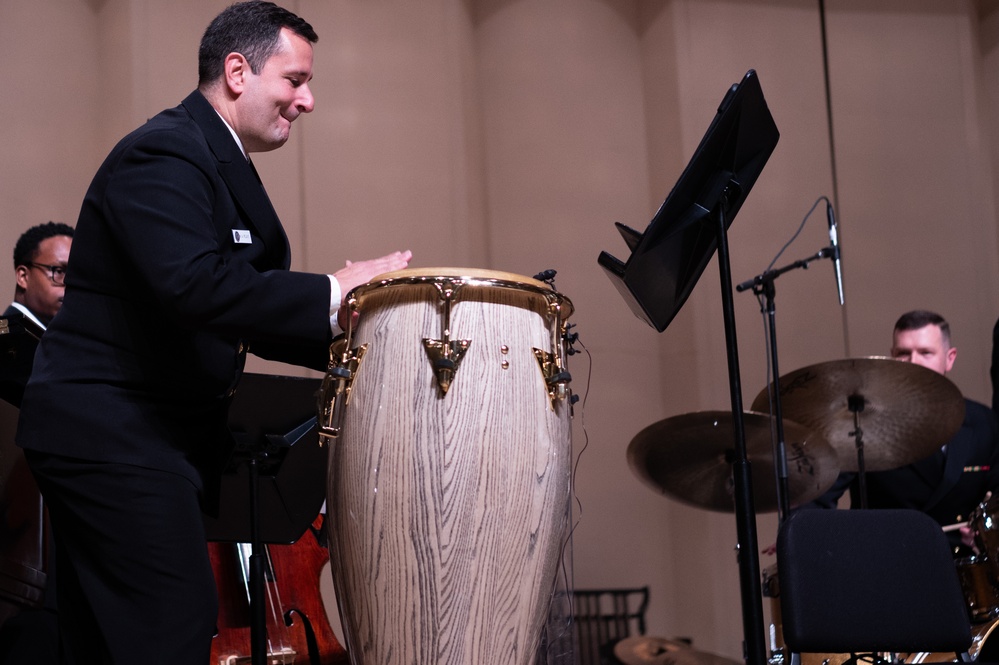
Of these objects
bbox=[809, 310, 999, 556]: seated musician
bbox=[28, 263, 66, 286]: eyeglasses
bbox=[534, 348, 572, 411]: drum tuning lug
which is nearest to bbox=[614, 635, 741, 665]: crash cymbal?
bbox=[809, 310, 999, 556]: seated musician

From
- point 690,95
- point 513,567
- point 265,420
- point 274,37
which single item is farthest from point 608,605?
point 274,37

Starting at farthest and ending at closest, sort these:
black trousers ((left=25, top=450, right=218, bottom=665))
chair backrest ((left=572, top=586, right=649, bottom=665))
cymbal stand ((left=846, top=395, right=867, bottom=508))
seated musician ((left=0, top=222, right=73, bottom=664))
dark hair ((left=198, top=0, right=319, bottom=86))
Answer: chair backrest ((left=572, top=586, right=649, bottom=665)) < cymbal stand ((left=846, top=395, right=867, bottom=508)) < seated musician ((left=0, top=222, right=73, bottom=664)) < dark hair ((left=198, top=0, right=319, bottom=86)) < black trousers ((left=25, top=450, right=218, bottom=665))

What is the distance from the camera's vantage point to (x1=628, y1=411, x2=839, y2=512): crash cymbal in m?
3.62

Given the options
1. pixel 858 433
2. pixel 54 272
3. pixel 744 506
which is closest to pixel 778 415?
pixel 858 433

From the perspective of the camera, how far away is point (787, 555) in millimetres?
2480

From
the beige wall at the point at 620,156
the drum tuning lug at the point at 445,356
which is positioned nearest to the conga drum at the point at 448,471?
the drum tuning lug at the point at 445,356

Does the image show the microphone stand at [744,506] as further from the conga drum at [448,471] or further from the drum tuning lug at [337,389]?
the drum tuning lug at [337,389]

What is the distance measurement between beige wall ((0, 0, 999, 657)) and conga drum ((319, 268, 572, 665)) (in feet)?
10.5

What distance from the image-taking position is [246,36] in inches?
93.3

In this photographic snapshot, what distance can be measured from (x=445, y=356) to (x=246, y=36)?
82 centimetres

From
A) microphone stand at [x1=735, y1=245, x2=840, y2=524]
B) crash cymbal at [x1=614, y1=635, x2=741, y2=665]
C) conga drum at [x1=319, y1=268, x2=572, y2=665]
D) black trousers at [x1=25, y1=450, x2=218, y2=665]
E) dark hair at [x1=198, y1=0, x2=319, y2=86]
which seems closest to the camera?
black trousers at [x1=25, y1=450, x2=218, y2=665]

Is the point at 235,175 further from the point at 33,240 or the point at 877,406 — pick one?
the point at 877,406

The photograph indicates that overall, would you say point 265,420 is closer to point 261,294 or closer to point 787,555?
point 261,294

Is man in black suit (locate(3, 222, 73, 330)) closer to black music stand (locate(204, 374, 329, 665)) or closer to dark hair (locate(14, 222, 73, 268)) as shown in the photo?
dark hair (locate(14, 222, 73, 268))
